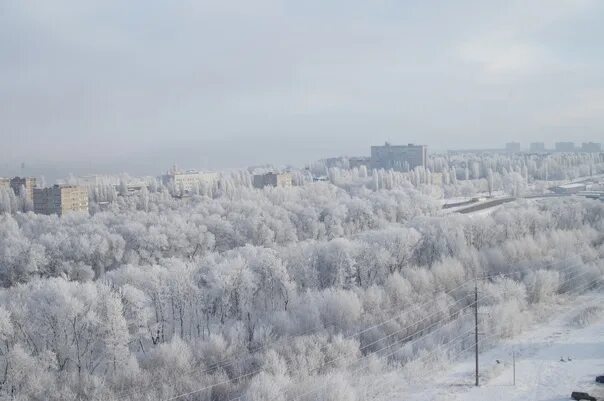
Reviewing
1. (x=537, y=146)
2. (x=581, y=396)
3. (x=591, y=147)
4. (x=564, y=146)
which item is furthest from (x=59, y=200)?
(x=537, y=146)

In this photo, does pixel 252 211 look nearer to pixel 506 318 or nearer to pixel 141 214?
pixel 141 214

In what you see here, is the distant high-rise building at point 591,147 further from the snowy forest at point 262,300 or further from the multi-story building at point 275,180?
the snowy forest at point 262,300

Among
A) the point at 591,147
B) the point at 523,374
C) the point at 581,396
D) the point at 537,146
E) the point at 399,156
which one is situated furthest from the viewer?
the point at 537,146

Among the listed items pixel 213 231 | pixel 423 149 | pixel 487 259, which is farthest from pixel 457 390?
pixel 423 149

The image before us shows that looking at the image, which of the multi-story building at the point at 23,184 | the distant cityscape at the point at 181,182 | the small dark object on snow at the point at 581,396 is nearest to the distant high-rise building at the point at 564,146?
the distant cityscape at the point at 181,182

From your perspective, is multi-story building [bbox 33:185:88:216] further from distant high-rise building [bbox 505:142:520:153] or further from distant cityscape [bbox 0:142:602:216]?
distant high-rise building [bbox 505:142:520:153]

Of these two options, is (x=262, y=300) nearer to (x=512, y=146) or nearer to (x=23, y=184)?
(x=23, y=184)

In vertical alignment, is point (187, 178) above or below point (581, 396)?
above
